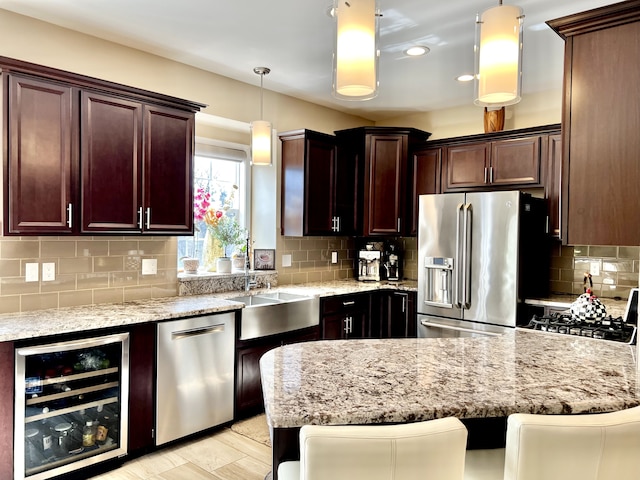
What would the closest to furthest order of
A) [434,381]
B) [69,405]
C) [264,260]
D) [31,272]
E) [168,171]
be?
[434,381], [69,405], [31,272], [168,171], [264,260]

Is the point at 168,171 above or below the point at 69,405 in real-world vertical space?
above

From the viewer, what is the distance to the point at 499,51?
172 cm

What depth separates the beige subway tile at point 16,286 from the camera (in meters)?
2.76

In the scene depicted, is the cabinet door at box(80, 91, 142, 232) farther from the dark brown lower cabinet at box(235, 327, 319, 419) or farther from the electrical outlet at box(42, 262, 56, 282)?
the dark brown lower cabinet at box(235, 327, 319, 419)

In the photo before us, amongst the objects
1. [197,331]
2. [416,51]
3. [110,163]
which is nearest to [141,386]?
[197,331]

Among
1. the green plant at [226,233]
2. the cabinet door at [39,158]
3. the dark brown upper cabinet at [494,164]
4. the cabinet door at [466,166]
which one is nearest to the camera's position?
the cabinet door at [39,158]

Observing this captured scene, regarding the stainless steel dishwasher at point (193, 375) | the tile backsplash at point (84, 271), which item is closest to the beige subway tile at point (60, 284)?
the tile backsplash at point (84, 271)

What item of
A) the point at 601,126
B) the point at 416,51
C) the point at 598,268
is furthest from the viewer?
the point at 598,268

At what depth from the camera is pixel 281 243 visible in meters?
4.52

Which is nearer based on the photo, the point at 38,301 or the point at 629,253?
the point at 38,301

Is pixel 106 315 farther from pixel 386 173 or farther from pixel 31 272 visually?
pixel 386 173

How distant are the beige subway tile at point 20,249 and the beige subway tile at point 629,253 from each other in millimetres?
4348

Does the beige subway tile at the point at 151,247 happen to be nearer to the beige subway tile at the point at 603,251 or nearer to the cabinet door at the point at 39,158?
the cabinet door at the point at 39,158

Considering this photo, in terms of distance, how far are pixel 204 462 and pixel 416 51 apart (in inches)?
122
